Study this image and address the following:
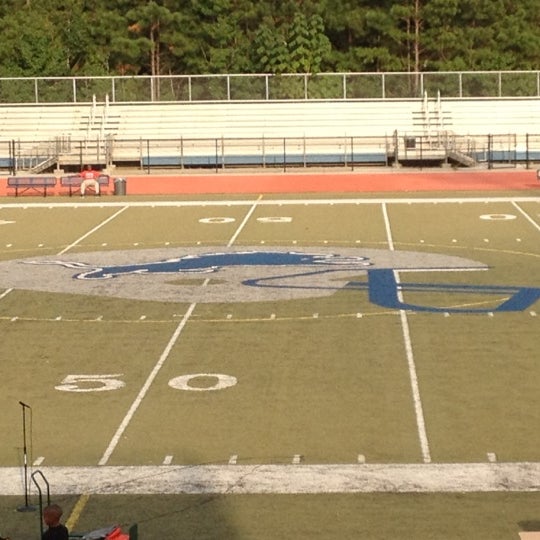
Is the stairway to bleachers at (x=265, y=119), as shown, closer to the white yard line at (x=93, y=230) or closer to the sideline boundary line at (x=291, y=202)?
the sideline boundary line at (x=291, y=202)

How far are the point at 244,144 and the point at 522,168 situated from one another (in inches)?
507

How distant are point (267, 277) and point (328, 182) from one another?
25.0 m

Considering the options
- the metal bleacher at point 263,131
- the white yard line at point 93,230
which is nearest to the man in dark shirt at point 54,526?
the white yard line at point 93,230

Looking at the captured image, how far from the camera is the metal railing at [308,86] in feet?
229

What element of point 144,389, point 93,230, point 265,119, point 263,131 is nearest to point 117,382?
point 144,389

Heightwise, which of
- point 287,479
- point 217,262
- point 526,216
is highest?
point 526,216

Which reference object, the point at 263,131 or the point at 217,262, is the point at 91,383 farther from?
the point at 263,131

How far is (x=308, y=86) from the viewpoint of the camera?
70.4 meters

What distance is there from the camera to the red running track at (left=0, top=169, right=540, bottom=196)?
52812 millimetres

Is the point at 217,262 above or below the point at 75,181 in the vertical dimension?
below

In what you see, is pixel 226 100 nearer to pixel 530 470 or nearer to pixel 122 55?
pixel 122 55

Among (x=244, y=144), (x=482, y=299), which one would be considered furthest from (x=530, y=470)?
(x=244, y=144)

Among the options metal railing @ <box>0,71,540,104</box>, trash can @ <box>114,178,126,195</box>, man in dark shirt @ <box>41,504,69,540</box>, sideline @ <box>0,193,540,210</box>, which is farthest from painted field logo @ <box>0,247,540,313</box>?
metal railing @ <box>0,71,540,104</box>

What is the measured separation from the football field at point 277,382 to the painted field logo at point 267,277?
10 cm
